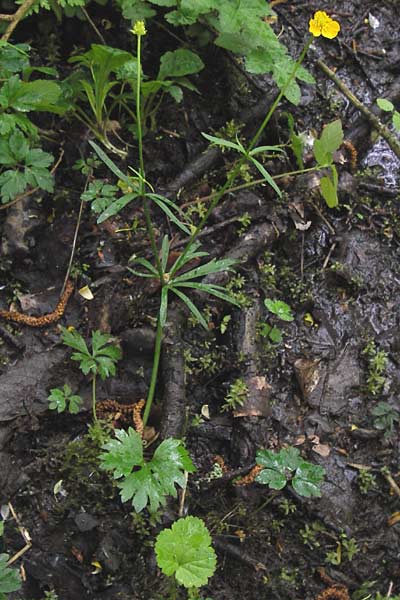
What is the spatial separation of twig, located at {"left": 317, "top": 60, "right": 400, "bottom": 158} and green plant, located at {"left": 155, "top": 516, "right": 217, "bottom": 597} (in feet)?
7.31

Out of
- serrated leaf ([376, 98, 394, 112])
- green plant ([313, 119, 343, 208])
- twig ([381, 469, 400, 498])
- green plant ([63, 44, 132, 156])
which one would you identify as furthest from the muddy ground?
green plant ([313, 119, 343, 208])

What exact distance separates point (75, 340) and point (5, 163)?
82cm

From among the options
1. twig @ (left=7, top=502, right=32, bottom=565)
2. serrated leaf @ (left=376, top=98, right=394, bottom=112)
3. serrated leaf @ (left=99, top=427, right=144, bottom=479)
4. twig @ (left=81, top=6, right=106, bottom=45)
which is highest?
twig @ (left=81, top=6, right=106, bottom=45)

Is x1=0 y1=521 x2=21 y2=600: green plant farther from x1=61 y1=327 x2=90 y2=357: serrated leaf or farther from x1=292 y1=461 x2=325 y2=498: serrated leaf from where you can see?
x1=292 y1=461 x2=325 y2=498: serrated leaf

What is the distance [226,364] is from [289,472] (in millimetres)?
568

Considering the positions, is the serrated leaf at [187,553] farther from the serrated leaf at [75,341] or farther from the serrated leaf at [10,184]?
the serrated leaf at [10,184]

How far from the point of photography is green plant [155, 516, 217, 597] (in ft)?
6.84

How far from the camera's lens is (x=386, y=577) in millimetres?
2598

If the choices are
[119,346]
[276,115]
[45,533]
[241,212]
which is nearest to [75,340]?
[119,346]

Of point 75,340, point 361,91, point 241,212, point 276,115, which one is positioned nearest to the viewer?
point 75,340

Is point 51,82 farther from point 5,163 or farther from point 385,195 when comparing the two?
point 385,195

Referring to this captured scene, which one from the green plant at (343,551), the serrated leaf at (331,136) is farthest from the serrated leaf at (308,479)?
the serrated leaf at (331,136)

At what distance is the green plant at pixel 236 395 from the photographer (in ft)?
8.81

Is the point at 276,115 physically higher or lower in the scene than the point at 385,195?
higher
